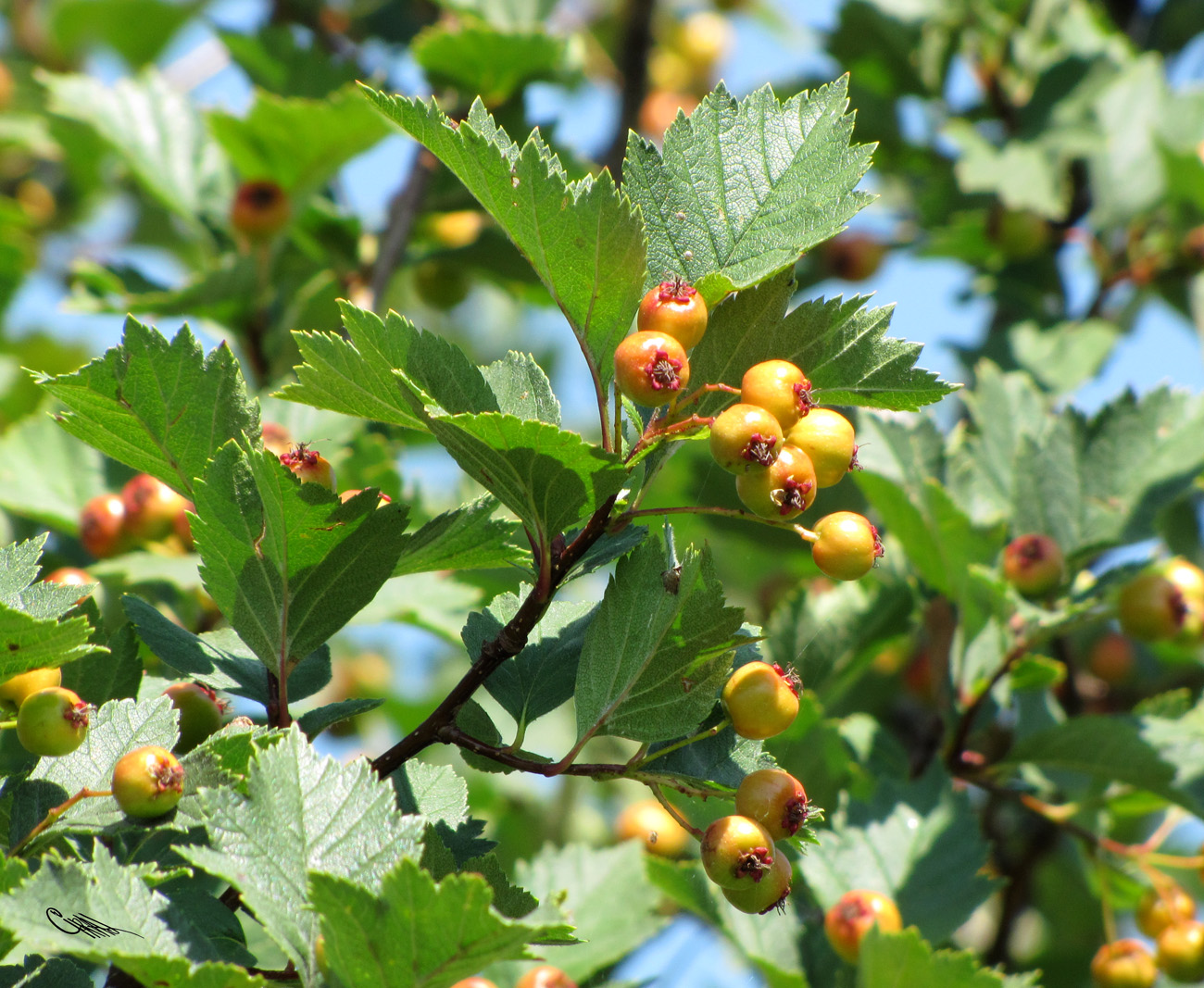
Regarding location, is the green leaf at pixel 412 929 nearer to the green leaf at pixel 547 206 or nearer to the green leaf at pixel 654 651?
the green leaf at pixel 654 651

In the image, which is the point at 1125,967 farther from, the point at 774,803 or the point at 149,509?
the point at 149,509

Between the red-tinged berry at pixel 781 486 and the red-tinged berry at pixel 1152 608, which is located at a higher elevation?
the red-tinged berry at pixel 1152 608

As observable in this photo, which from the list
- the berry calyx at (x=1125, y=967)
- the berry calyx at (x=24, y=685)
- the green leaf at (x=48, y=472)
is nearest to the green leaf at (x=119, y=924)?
the berry calyx at (x=24, y=685)

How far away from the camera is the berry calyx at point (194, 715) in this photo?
147cm

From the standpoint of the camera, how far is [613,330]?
133 centimetres

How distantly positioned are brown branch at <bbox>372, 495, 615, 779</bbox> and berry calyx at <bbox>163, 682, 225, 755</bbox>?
0.24 m

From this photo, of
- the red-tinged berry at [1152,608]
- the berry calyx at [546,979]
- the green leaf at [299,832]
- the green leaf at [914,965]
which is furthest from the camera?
the red-tinged berry at [1152,608]

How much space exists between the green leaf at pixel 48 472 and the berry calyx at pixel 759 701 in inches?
76.0

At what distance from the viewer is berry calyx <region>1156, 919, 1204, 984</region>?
8.31 feet

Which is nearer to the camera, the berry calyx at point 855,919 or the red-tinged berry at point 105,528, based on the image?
the berry calyx at point 855,919

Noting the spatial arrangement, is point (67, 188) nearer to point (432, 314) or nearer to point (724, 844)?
point (432, 314)

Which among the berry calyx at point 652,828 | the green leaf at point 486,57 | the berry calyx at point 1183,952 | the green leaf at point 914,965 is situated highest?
the green leaf at point 486,57

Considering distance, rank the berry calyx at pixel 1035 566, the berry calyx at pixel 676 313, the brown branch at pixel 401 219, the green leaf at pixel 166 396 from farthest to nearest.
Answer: the brown branch at pixel 401 219 → the berry calyx at pixel 1035 566 → the green leaf at pixel 166 396 → the berry calyx at pixel 676 313

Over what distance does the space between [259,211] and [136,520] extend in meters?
0.93
